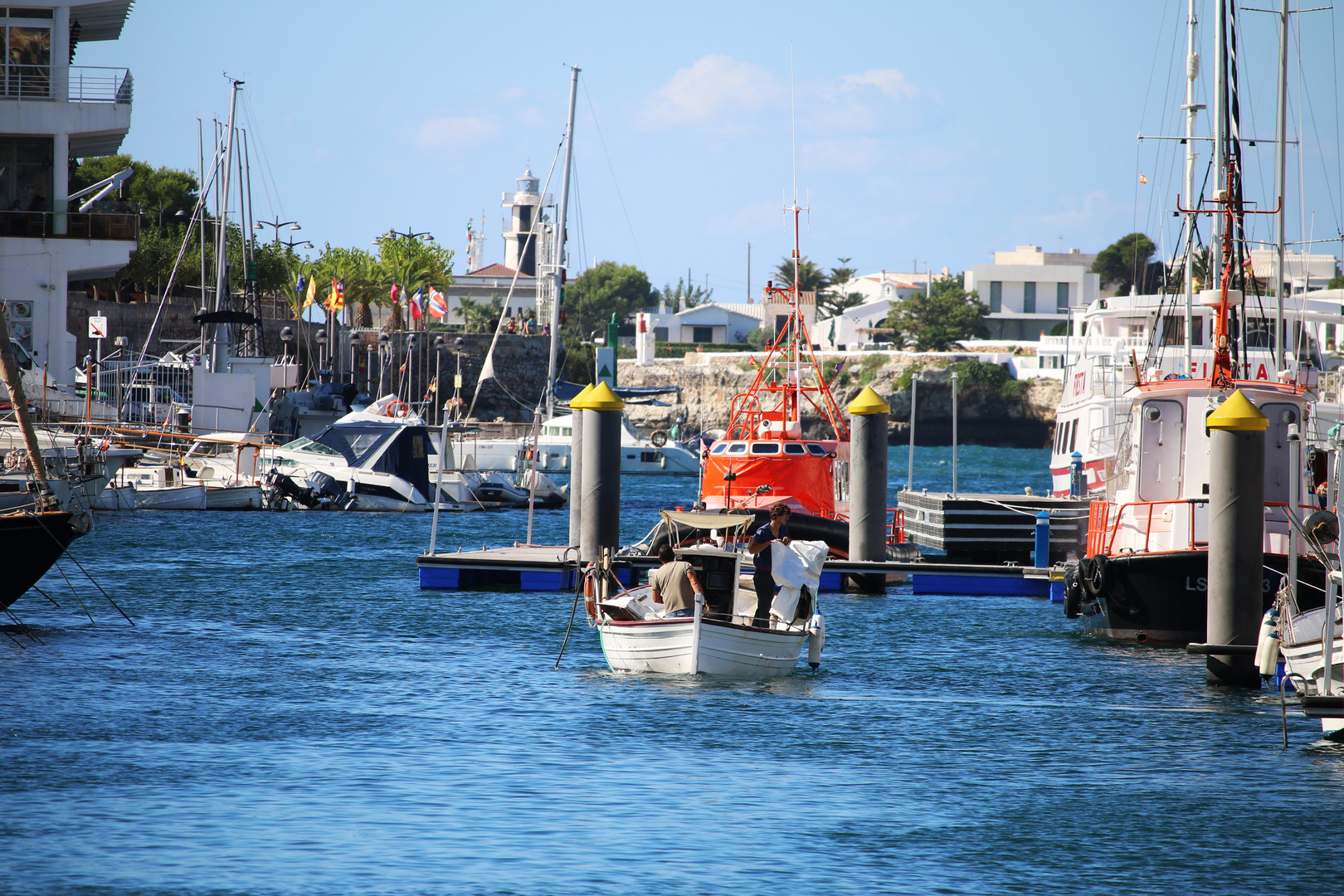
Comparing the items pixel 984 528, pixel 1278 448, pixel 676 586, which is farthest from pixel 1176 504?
pixel 984 528

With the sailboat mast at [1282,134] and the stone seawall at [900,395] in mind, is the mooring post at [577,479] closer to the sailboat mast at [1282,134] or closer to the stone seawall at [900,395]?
the sailboat mast at [1282,134]

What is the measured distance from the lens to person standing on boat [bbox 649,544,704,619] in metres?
17.9

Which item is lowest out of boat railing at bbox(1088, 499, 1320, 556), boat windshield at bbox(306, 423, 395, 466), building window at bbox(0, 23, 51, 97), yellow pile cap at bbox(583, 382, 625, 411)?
boat railing at bbox(1088, 499, 1320, 556)

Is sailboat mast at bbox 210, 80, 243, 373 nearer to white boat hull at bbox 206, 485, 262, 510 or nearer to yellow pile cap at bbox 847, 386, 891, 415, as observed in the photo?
white boat hull at bbox 206, 485, 262, 510

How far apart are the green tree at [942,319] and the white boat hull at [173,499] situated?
274ft

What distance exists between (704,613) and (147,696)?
681cm

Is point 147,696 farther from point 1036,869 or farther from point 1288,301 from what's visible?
point 1288,301

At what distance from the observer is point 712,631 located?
1786cm

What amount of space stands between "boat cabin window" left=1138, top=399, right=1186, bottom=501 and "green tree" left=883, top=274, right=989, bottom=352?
332ft

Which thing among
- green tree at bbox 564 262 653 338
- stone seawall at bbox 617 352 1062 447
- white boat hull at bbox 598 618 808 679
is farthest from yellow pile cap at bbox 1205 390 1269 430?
green tree at bbox 564 262 653 338

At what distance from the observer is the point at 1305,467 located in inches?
824

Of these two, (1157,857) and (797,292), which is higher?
(797,292)

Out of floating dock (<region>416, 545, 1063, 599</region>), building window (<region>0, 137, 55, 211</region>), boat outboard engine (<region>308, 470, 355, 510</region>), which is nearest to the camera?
floating dock (<region>416, 545, 1063, 599</region>)

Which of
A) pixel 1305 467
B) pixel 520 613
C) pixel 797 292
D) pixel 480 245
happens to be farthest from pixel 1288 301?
pixel 480 245
